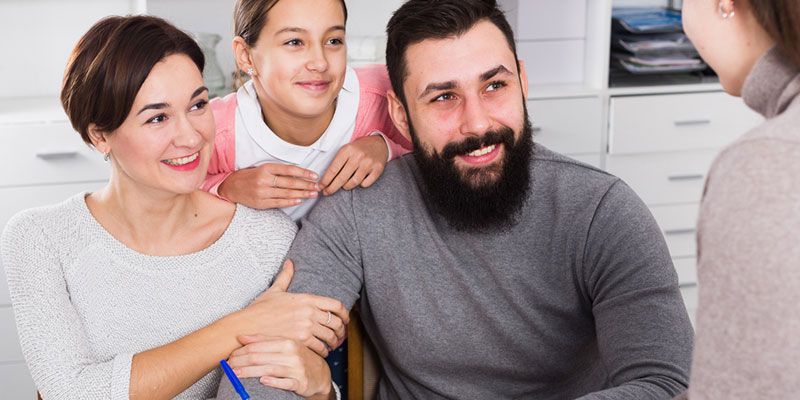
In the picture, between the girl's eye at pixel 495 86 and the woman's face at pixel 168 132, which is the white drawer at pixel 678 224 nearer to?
the girl's eye at pixel 495 86

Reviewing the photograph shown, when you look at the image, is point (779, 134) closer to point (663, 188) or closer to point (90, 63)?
point (90, 63)

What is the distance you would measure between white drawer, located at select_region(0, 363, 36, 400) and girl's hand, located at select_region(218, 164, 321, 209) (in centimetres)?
160

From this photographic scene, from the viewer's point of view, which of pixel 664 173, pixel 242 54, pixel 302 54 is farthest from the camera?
pixel 664 173

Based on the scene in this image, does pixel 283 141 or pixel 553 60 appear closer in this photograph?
pixel 283 141

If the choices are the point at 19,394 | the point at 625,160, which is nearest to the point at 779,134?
the point at 625,160

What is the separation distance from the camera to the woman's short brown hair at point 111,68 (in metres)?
1.47

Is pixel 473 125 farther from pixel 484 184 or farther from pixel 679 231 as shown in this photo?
pixel 679 231

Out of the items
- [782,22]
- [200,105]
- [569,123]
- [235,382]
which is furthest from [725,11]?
[569,123]

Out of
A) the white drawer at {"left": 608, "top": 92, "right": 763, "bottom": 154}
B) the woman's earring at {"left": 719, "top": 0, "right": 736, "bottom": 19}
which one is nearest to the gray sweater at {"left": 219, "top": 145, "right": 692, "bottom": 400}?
the woman's earring at {"left": 719, "top": 0, "right": 736, "bottom": 19}

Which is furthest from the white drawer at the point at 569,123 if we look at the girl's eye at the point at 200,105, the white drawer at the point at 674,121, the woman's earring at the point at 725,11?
the woman's earring at the point at 725,11

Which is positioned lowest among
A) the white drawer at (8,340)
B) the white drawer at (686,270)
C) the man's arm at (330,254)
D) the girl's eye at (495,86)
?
the white drawer at (686,270)

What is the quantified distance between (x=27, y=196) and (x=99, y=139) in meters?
1.48

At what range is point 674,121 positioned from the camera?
10.6ft

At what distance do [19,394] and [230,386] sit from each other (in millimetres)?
1843
